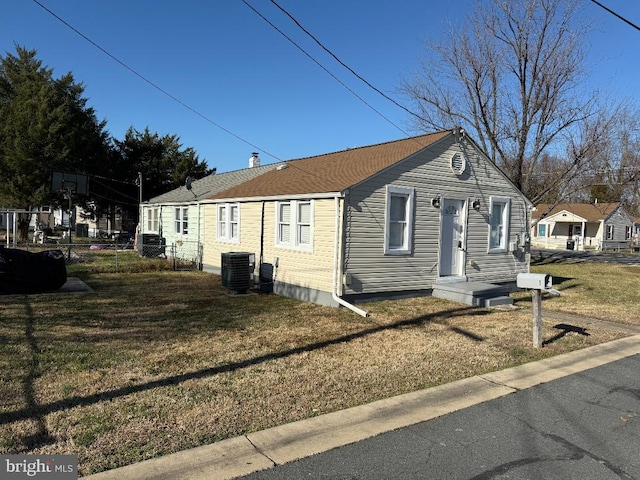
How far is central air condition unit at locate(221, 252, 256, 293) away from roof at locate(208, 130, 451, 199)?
1916 mm

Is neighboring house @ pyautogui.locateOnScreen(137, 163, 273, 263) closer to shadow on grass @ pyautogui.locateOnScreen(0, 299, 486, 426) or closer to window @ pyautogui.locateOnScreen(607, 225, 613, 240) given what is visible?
shadow on grass @ pyautogui.locateOnScreen(0, 299, 486, 426)

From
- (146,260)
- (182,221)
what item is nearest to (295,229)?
(146,260)

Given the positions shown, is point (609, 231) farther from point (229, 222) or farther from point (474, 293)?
point (229, 222)

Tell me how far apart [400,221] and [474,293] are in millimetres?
2327

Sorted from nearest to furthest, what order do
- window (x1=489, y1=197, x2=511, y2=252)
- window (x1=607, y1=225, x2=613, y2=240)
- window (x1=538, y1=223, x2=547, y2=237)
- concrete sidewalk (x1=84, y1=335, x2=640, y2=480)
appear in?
concrete sidewalk (x1=84, y1=335, x2=640, y2=480) < window (x1=489, y1=197, x2=511, y2=252) < window (x1=607, y1=225, x2=613, y2=240) < window (x1=538, y1=223, x2=547, y2=237)

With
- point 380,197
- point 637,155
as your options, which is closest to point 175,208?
point 380,197

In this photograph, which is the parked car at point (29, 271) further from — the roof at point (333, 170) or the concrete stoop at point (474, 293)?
the concrete stoop at point (474, 293)

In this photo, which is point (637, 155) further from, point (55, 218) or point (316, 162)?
point (55, 218)

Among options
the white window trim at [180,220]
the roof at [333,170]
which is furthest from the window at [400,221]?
the white window trim at [180,220]

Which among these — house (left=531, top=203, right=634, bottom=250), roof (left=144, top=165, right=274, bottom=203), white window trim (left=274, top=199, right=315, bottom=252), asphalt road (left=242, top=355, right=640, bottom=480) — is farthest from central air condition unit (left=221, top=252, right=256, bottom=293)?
house (left=531, top=203, right=634, bottom=250)

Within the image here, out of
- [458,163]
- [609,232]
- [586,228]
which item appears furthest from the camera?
[586,228]

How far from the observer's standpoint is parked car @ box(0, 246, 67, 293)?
9.95 m

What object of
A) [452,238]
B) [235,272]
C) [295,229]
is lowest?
[235,272]

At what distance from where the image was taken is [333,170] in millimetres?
12477
